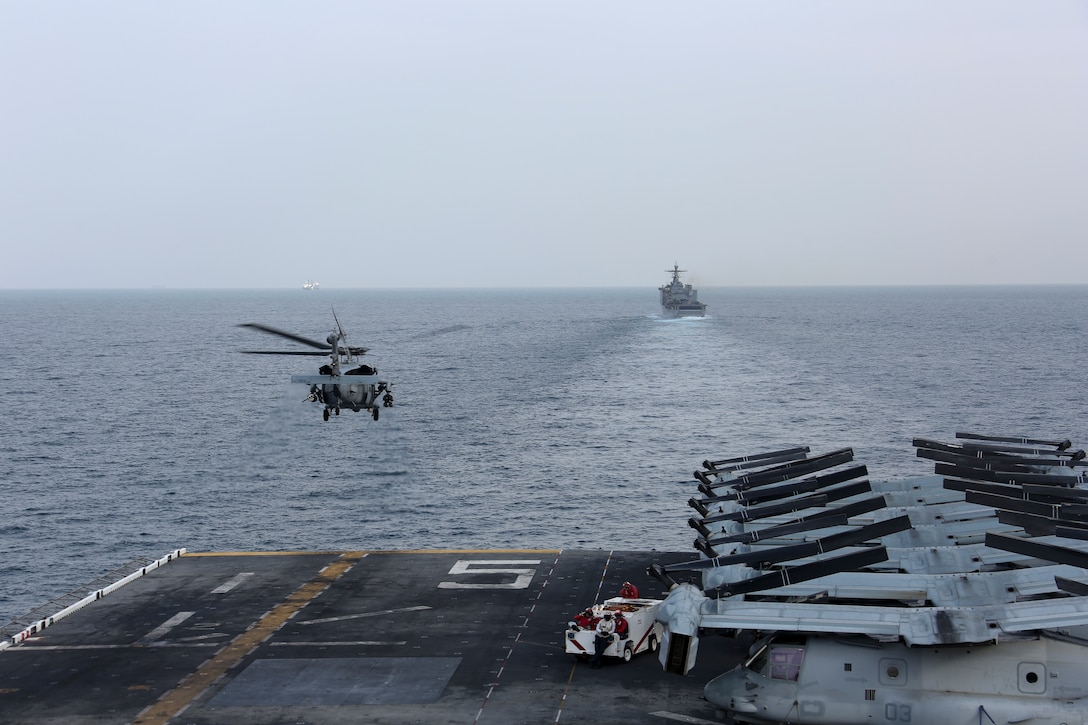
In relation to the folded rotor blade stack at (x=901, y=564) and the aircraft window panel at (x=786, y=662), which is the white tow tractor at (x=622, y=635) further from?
the aircraft window panel at (x=786, y=662)

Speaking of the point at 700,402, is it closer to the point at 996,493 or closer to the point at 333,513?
the point at 333,513

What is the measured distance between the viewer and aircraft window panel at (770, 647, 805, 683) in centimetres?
2586

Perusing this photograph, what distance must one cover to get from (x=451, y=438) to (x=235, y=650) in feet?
182

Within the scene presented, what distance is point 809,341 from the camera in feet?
595

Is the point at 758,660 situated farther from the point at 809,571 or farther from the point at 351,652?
the point at 351,652

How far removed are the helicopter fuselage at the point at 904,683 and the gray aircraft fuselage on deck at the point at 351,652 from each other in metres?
3.32

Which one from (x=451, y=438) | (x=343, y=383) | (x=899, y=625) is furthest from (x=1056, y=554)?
(x=451, y=438)

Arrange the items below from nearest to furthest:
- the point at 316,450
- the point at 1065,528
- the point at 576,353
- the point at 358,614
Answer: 1. the point at 1065,528
2. the point at 358,614
3. the point at 316,450
4. the point at 576,353

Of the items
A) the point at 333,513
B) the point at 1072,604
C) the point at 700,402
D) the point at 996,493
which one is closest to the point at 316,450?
the point at 333,513

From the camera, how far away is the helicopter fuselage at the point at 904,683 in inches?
950

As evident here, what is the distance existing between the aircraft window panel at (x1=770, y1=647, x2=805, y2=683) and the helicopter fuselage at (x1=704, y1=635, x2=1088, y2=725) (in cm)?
3

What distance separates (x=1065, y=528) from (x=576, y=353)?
133 meters

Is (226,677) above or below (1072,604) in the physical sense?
below

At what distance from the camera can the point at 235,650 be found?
115 feet
